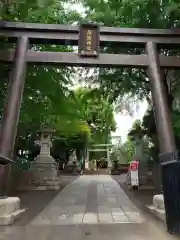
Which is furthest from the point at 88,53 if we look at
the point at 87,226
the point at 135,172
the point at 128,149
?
the point at 128,149

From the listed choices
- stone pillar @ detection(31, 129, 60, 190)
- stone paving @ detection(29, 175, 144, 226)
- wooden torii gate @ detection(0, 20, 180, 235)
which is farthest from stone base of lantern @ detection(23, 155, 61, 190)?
wooden torii gate @ detection(0, 20, 180, 235)

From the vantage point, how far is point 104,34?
433 inches

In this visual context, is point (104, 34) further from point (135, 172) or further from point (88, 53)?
point (135, 172)

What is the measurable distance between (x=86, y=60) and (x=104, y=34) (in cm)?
115

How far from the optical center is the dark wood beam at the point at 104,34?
35.0 ft

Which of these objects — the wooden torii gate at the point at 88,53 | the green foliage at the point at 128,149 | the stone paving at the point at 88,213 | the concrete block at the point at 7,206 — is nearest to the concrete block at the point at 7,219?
the concrete block at the point at 7,206

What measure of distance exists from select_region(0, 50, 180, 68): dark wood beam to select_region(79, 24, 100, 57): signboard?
19cm

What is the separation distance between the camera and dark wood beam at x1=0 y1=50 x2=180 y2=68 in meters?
10.6

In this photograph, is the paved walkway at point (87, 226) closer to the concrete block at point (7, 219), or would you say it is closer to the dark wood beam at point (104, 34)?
the concrete block at point (7, 219)

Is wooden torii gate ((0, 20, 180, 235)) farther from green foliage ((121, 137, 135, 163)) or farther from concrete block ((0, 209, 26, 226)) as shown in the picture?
green foliage ((121, 137, 135, 163))

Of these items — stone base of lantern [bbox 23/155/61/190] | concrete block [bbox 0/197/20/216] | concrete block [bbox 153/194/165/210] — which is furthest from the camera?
stone base of lantern [bbox 23/155/61/190]

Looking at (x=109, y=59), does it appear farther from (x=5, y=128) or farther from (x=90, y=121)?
(x=90, y=121)

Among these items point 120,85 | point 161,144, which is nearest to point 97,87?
point 120,85

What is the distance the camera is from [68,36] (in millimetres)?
10867
